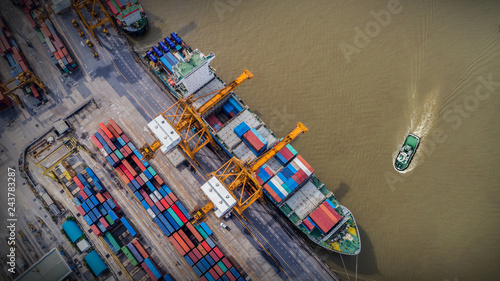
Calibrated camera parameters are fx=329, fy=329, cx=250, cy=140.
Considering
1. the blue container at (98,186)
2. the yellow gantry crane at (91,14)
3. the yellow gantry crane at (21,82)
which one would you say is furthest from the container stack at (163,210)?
the yellow gantry crane at (91,14)

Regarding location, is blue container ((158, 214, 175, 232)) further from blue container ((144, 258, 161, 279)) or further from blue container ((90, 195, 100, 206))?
blue container ((90, 195, 100, 206))

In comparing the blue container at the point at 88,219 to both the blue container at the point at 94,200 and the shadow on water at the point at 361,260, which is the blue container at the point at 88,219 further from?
the shadow on water at the point at 361,260

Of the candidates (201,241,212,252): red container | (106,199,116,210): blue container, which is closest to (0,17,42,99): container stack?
(106,199,116,210): blue container

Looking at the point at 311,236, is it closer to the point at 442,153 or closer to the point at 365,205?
the point at 365,205

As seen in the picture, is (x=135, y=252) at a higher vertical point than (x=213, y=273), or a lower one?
higher

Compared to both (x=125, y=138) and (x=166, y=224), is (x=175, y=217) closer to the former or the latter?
(x=166, y=224)

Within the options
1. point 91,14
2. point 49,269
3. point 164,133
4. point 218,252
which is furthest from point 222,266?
point 91,14
